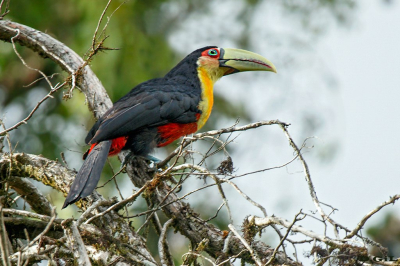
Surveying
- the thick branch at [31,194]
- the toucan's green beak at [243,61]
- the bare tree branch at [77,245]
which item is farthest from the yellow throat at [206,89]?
the bare tree branch at [77,245]

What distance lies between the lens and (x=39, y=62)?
1012 centimetres

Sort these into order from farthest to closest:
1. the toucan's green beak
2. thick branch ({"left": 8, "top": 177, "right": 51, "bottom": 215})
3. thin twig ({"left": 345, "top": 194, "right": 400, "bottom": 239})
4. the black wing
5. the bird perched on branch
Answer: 1. the toucan's green beak
2. the black wing
3. the bird perched on branch
4. thick branch ({"left": 8, "top": 177, "right": 51, "bottom": 215})
5. thin twig ({"left": 345, "top": 194, "right": 400, "bottom": 239})

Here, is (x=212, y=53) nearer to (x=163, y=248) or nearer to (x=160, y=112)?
(x=160, y=112)

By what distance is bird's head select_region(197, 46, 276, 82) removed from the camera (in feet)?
19.2

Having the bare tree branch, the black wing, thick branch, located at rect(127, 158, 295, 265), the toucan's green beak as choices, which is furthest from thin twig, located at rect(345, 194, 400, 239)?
the toucan's green beak

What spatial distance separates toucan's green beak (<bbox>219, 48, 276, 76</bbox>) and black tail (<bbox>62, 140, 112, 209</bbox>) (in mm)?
1861

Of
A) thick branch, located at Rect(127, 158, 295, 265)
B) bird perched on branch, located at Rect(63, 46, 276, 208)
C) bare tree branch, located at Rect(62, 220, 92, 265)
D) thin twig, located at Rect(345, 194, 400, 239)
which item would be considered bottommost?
thin twig, located at Rect(345, 194, 400, 239)

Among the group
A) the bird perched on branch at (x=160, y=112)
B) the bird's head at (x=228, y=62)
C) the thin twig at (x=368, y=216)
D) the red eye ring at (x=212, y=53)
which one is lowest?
the thin twig at (x=368, y=216)

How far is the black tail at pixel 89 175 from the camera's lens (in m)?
3.82

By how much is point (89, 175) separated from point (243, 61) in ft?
8.08

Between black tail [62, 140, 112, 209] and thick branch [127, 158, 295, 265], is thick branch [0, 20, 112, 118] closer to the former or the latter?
black tail [62, 140, 112, 209]

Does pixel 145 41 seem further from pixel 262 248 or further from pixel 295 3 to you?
pixel 262 248

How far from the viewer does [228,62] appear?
19.5ft

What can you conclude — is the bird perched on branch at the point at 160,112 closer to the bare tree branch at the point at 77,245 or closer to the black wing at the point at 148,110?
the black wing at the point at 148,110
